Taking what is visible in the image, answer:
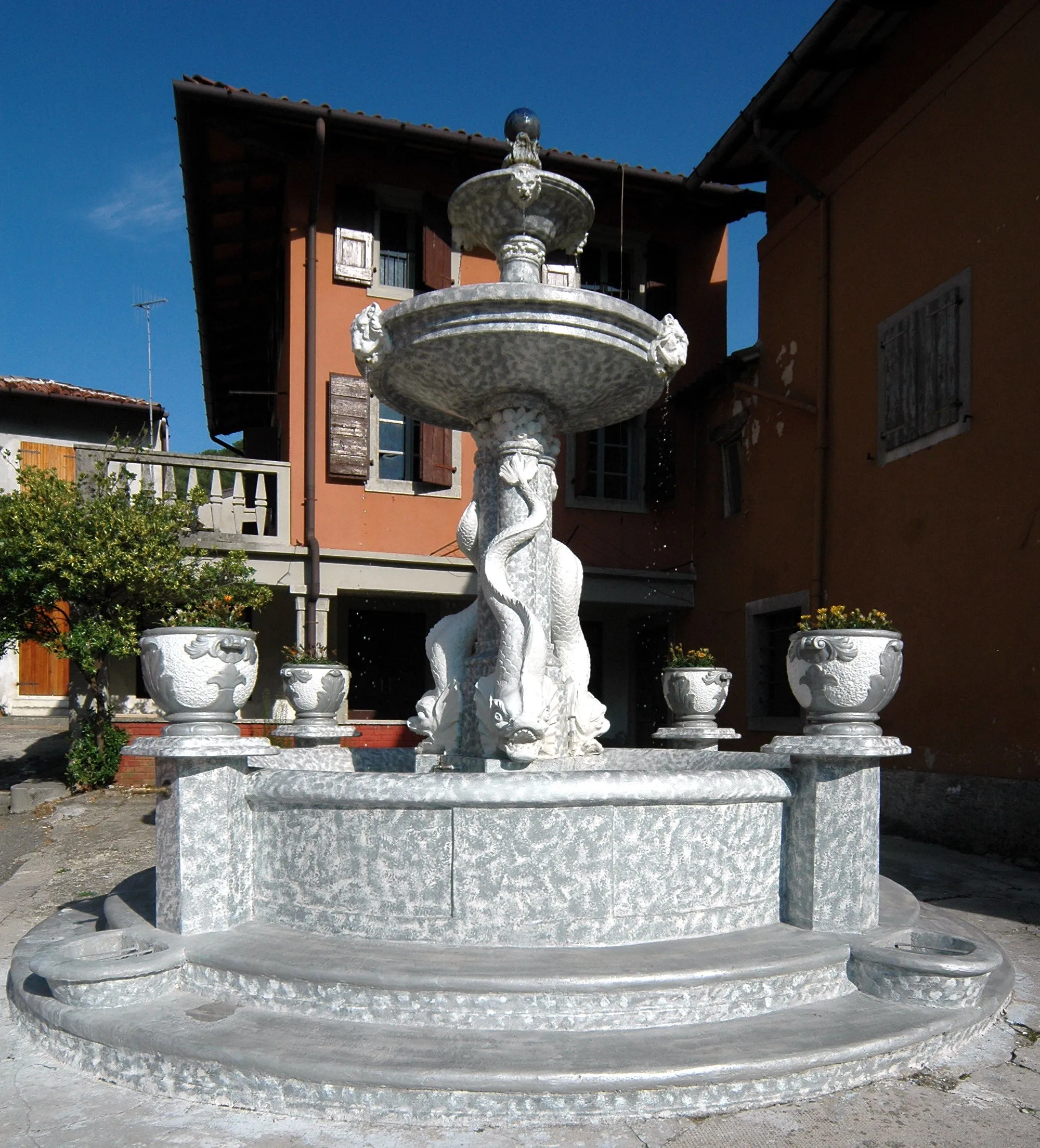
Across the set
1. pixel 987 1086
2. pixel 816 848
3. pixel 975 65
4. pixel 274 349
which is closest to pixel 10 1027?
pixel 816 848

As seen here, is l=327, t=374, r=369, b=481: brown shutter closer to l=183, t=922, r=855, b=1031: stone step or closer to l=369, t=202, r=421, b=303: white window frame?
l=369, t=202, r=421, b=303: white window frame

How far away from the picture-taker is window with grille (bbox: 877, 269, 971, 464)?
8234mm

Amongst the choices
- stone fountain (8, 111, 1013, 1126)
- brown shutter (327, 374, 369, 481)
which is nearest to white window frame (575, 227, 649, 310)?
brown shutter (327, 374, 369, 481)

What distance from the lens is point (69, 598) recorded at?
383 inches

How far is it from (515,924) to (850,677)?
5.40 ft

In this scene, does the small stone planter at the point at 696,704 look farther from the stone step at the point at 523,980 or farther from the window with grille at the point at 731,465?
the window with grille at the point at 731,465

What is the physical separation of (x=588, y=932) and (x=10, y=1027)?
7.05 ft

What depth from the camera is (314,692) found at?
6.69 meters

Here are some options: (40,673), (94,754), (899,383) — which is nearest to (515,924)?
(899,383)

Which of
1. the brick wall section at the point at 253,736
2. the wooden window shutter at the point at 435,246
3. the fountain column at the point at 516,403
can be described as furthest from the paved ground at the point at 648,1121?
the wooden window shutter at the point at 435,246

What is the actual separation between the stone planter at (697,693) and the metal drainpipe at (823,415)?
3.59 m

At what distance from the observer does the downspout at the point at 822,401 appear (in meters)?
10.2

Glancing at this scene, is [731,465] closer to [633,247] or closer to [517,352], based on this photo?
[633,247]

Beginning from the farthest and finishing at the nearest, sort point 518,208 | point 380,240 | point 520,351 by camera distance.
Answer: point 380,240 < point 518,208 < point 520,351
